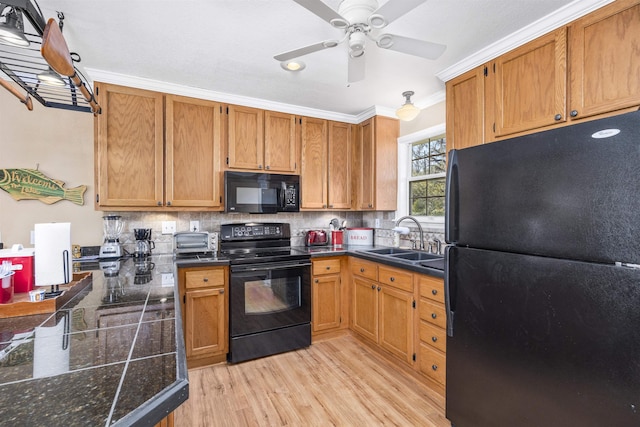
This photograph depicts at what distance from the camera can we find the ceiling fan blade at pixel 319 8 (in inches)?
48.7

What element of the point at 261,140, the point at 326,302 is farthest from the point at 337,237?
the point at 261,140

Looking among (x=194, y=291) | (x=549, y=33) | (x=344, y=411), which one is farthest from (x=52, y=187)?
(x=549, y=33)

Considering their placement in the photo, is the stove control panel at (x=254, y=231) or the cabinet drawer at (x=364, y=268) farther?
the stove control panel at (x=254, y=231)

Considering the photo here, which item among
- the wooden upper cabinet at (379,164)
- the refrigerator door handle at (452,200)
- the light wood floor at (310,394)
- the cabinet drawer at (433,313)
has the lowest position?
the light wood floor at (310,394)

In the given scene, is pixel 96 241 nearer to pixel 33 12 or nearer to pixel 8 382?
pixel 33 12

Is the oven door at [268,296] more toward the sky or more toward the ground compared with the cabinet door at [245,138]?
more toward the ground

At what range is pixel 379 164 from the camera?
3.22 meters

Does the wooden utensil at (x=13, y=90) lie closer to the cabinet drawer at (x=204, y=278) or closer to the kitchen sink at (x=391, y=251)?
the cabinet drawer at (x=204, y=278)

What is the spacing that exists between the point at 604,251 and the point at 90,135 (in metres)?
3.56

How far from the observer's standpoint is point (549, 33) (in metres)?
1.70

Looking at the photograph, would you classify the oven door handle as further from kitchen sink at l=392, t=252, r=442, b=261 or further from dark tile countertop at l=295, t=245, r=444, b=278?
kitchen sink at l=392, t=252, r=442, b=261

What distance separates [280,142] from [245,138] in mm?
367

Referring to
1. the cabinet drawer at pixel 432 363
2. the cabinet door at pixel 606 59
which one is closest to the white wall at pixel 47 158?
the cabinet drawer at pixel 432 363

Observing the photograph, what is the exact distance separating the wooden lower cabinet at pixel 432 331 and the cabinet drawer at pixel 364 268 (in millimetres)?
518
